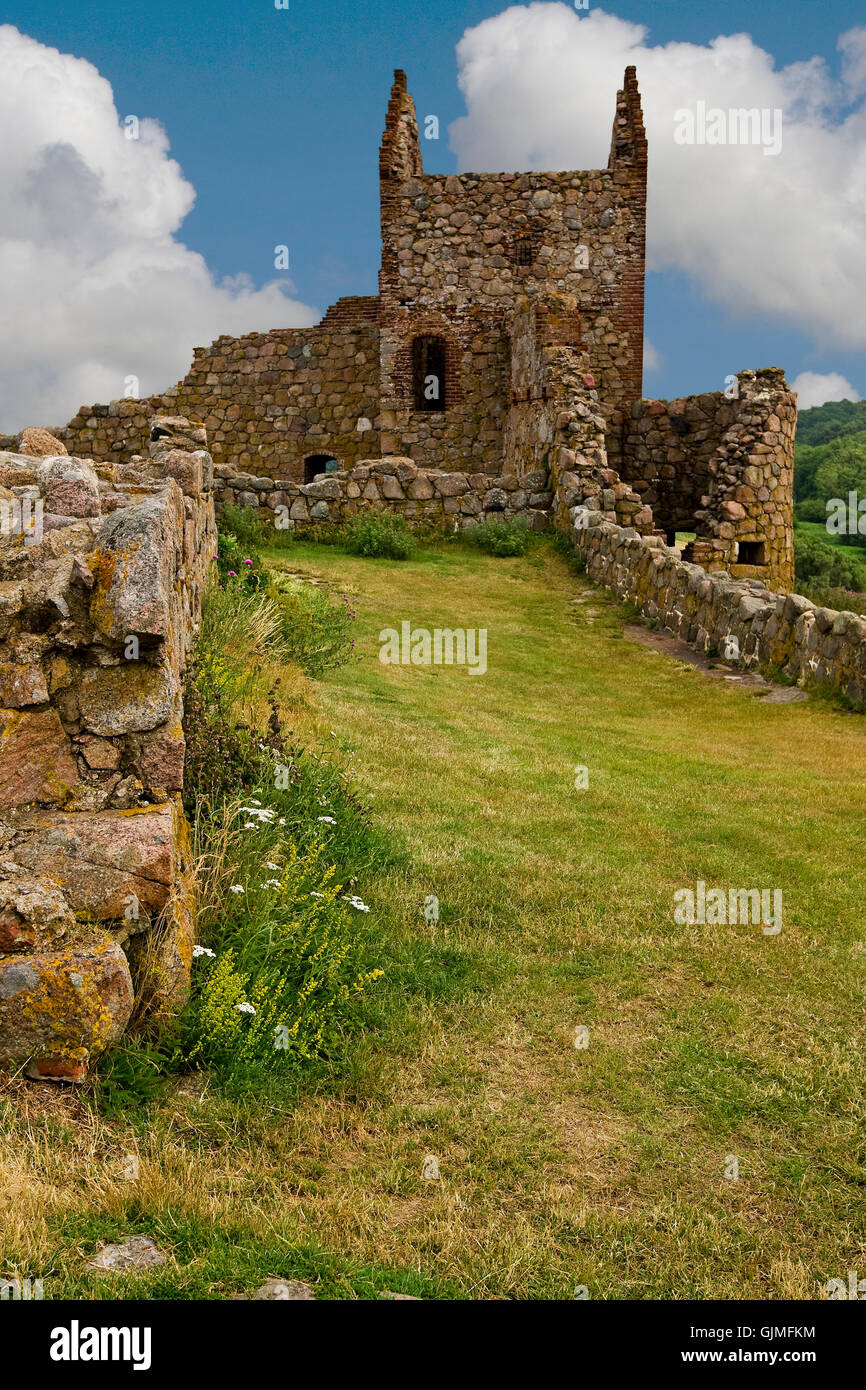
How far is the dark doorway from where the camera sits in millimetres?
21547

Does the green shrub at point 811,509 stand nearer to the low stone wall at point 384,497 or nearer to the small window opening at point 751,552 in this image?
the small window opening at point 751,552

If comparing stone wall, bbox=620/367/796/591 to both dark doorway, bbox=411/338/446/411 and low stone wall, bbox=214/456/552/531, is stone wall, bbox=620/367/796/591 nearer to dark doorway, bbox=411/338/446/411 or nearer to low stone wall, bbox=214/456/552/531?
low stone wall, bbox=214/456/552/531

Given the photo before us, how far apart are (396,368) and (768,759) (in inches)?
601

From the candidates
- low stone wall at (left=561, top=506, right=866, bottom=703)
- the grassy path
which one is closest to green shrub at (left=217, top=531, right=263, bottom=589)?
the grassy path

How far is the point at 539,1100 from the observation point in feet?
12.3

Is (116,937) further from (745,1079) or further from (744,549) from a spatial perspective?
(744,549)

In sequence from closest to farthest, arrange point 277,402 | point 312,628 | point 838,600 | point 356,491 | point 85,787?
1. point 85,787
2. point 312,628
3. point 838,600
4. point 356,491
5. point 277,402

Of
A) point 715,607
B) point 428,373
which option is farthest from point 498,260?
point 715,607

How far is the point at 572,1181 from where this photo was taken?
3.34 metres

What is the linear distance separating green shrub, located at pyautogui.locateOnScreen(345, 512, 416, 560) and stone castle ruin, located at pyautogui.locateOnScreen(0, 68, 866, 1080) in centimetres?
68

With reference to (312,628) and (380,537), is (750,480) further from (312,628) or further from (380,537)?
(312,628)

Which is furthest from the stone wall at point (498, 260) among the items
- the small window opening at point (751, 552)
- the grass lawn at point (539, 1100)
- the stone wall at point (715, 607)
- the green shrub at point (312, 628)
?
the grass lawn at point (539, 1100)

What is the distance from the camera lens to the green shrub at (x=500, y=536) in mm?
16391

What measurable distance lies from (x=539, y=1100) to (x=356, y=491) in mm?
14523
